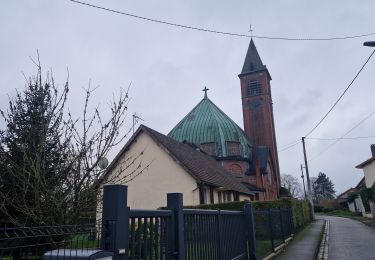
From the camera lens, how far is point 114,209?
3.52 m

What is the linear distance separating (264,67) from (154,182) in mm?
39927

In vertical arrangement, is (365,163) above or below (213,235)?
above

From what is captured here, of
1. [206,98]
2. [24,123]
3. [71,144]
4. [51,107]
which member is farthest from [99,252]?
[206,98]

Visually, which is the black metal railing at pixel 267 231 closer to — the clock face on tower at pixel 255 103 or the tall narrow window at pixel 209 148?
the tall narrow window at pixel 209 148

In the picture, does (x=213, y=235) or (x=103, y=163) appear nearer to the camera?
(x=213, y=235)

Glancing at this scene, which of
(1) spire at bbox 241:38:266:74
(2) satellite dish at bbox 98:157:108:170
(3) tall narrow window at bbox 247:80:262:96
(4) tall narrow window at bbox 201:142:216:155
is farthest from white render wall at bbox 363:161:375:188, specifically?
(2) satellite dish at bbox 98:157:108:170

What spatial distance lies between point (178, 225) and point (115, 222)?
1739 millimetres

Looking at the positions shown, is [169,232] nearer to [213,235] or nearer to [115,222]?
[115,222]

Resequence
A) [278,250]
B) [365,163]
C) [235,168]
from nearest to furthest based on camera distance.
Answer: [278,250] < [365,163] < [235,168]

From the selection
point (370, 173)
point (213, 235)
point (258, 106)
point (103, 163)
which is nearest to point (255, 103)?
point (258, 106)

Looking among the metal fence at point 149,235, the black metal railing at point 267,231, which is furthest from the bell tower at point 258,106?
the metal fence at point 149,235

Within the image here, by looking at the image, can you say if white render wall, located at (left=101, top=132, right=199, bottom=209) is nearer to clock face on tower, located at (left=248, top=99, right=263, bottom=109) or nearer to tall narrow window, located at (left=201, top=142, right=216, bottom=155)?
tall narrow window, located at (left=201, top=142, right=216, bottom=155)

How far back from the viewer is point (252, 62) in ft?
188

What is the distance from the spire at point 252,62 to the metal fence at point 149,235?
4990 centimetres
